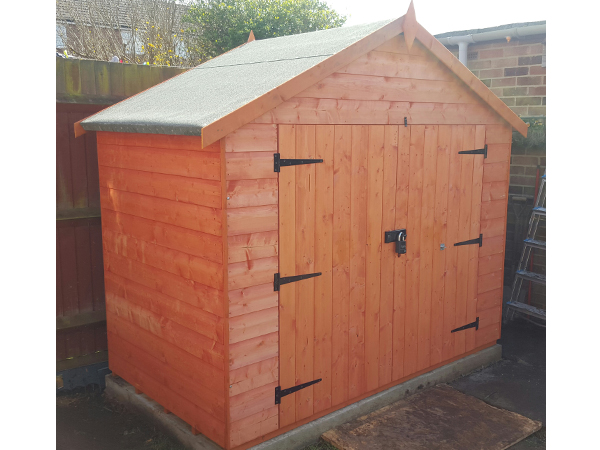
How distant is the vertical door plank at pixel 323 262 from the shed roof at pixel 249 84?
0.47m

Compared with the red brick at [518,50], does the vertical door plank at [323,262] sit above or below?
below

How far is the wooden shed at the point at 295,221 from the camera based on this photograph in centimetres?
388

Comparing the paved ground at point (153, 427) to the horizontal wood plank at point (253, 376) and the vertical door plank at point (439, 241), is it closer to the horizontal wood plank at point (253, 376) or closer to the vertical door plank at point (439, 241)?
the vertical door plank at point (439, 241)

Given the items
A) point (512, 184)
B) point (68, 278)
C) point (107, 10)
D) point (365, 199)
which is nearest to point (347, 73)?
point (365, 199)

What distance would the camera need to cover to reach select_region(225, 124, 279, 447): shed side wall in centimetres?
375

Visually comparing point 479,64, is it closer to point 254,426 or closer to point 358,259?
point 358,259

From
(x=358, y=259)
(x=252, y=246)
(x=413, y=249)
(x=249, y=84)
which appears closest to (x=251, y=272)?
(x=252, y=246)

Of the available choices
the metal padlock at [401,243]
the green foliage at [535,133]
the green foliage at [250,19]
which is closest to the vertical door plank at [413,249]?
the metal padlock at [401,243]

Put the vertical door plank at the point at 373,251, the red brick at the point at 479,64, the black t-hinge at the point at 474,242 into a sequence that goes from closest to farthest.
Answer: the vertical door plank at the point at 373,251 < the black t-hinge at the point at 474,242 < the red brick at the point at 479,64

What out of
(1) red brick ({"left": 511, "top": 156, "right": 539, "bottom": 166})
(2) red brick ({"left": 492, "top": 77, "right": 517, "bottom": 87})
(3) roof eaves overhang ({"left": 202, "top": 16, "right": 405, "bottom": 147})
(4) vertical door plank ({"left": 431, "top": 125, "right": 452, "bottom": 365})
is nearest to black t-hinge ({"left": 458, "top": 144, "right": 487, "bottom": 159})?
(4) vertical door plank ({"left": 431, "top": 125, "right": 452, "bottom": 365})

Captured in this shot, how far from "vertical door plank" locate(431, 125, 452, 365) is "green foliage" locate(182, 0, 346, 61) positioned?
22.3ft

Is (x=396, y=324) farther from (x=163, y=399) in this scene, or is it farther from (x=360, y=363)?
(x=163, y=399)

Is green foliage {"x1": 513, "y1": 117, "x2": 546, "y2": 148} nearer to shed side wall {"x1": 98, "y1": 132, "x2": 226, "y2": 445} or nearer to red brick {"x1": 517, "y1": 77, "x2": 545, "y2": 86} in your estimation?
red brick {"x1": 517, "y1": 77, "x2": 545, "y2": 86}

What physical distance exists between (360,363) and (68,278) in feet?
8.89
